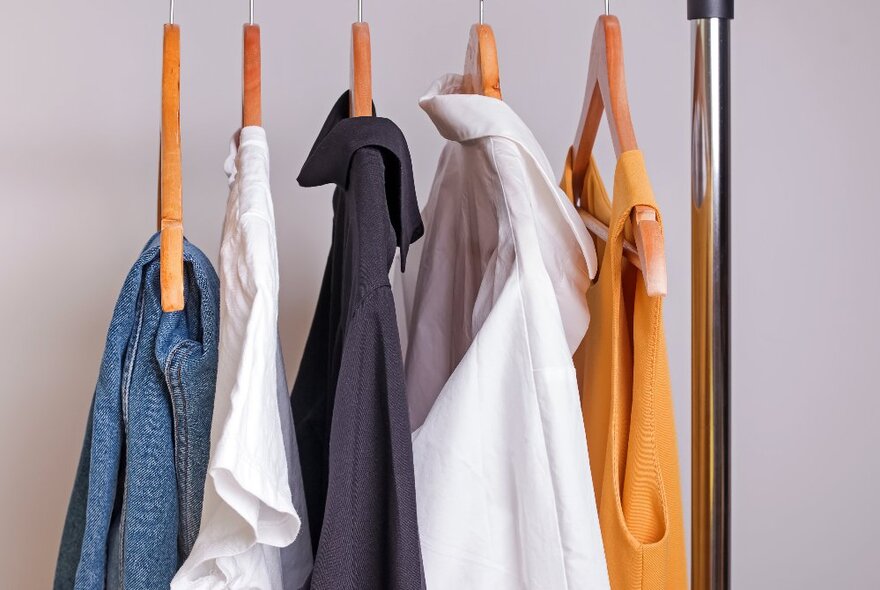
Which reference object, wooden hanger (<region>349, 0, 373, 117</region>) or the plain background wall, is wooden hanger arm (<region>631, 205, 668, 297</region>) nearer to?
wooden hanger (<region>349, 0, 373, 117</region>)

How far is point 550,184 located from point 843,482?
800mm

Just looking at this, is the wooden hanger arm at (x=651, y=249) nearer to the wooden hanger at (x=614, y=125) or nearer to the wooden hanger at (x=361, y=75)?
the wooden hanger at (x=614, y=125)

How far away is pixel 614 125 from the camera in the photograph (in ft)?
2.44

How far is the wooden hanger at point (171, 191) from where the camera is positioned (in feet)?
2.17

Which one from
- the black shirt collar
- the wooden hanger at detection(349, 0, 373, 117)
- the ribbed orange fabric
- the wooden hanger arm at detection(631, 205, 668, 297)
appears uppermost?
the wooden hanger at detection(349, 0, 373, 117)

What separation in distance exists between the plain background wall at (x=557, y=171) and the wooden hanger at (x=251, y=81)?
0.40 meters

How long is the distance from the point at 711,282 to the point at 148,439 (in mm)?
445

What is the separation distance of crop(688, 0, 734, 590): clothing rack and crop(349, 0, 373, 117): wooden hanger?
26 cm

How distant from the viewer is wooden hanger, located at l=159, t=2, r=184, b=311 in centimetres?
66

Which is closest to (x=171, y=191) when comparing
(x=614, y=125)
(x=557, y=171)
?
(x=614, y=125)

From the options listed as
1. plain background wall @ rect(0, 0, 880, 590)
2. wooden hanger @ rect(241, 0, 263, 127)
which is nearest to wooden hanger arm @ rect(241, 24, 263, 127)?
wooden hanger @ rect(241, 0, 263, 127)

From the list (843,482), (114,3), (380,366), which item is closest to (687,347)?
(843,482)

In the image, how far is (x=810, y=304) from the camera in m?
1.24

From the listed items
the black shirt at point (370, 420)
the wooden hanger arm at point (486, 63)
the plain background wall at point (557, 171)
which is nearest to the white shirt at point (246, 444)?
the black shirt at point (370, 420)
